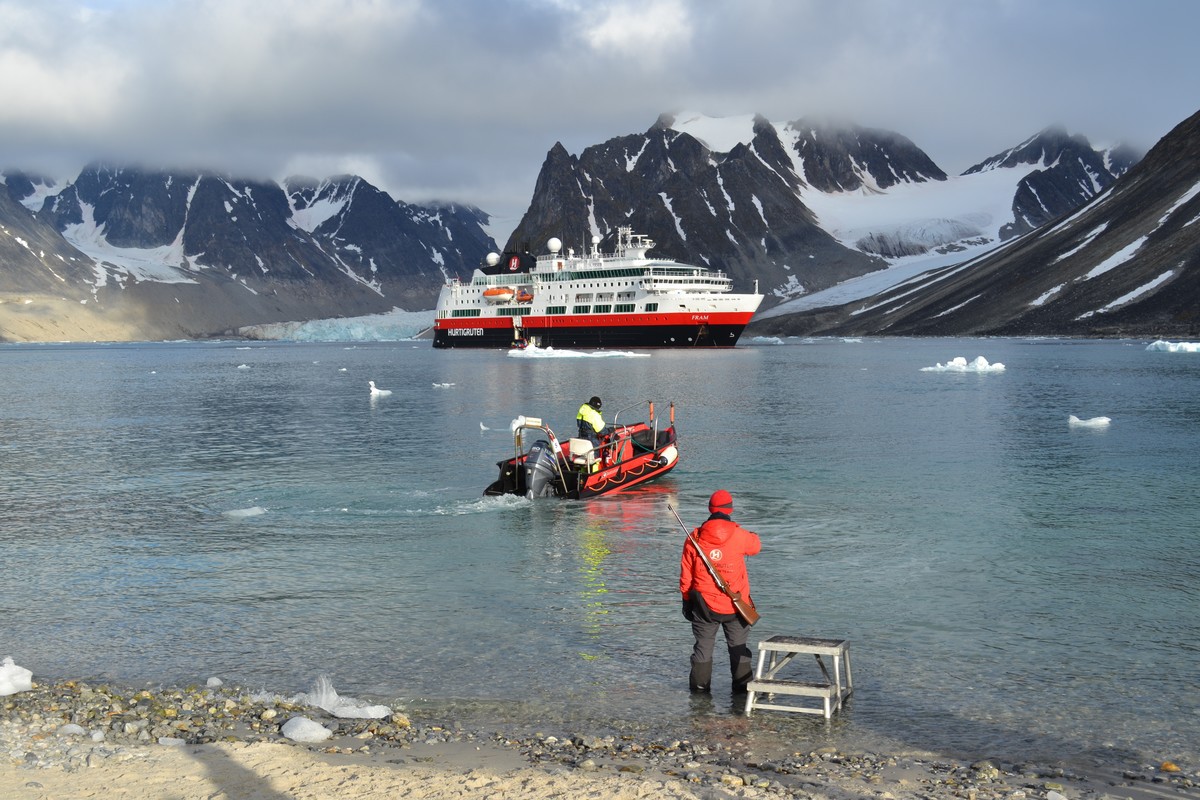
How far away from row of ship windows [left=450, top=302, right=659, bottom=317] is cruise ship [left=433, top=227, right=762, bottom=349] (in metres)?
0.14

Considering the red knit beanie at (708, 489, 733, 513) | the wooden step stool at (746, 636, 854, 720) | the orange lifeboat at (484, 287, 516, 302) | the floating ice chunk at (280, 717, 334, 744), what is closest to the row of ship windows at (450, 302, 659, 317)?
the orange lifeboat at (484, 287, 516, 302)

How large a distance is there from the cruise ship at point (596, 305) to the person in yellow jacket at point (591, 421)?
372 ft

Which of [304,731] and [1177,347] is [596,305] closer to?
[1177,347]

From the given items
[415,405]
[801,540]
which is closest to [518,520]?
[801,540]

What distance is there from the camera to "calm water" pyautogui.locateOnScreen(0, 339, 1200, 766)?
533 inches

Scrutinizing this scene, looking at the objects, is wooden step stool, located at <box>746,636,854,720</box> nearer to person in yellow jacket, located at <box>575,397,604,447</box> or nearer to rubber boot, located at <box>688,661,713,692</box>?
rubber boot, located at <box>688,661,713,692</box>

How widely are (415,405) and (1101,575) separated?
46297 mm

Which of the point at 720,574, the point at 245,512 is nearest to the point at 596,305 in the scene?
the point at 245,512

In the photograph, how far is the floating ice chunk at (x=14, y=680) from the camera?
13.7 m

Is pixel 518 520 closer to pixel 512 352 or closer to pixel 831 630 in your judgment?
pixel 831 630

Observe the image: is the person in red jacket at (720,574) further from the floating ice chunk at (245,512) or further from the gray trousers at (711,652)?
the floating ice chunk at (245,512)

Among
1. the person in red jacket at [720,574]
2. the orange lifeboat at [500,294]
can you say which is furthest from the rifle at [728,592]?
the orange lifeboat at [500,294]

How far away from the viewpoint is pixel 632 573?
20484 millimetres

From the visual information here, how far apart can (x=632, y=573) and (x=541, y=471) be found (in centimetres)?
883
